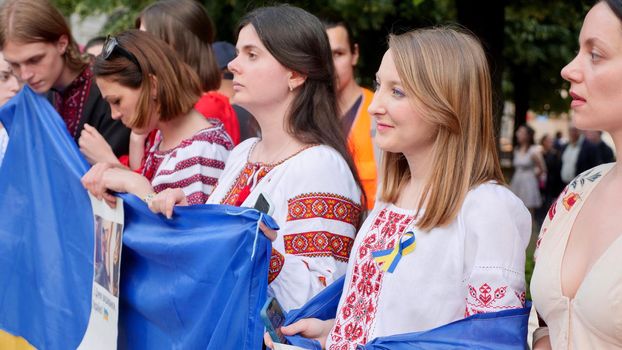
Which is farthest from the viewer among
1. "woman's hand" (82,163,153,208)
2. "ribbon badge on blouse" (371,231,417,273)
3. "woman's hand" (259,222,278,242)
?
"woman's hand" (82,163,153,208)

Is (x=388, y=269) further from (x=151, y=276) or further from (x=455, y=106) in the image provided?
(x=151, y=276)

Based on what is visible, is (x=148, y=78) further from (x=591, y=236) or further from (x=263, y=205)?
(x=591, y=236)

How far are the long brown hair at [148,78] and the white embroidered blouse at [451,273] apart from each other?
1493 millimetres

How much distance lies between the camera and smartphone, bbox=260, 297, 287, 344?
268 centimetres

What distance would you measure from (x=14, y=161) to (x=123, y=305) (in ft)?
3.90

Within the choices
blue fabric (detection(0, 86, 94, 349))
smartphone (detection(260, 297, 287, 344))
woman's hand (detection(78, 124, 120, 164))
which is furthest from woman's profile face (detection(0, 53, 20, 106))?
smartphone (detection(260, 297, 287, 344))

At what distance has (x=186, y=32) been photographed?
15.4 ft

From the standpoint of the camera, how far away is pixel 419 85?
102 inches

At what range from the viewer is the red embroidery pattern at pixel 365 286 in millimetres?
2615

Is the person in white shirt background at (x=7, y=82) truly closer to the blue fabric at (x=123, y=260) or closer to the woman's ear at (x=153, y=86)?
the blue fabric at (x=123, y=260)

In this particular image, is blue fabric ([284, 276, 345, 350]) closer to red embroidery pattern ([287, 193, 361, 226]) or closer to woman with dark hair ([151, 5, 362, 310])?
woman with dark hair ([151, 5, 362, 310])

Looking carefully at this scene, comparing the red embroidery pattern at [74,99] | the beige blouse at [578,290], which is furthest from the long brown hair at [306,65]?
the red embroidery pattern at [74,99]

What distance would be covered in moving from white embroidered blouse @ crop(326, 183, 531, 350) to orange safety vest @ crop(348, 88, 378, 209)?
2219 mm

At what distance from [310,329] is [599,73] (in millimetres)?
1225
